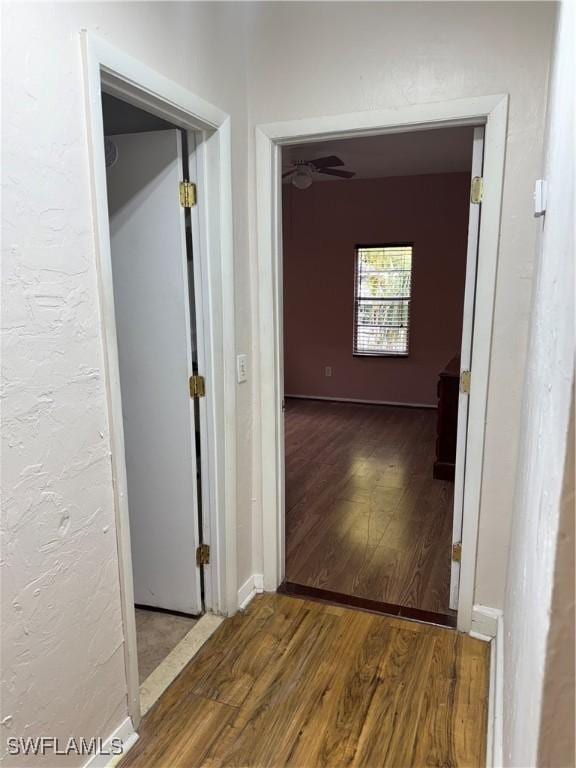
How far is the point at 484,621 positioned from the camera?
2.16 meters

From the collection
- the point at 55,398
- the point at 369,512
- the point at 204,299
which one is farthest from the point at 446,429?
the point at 55,398

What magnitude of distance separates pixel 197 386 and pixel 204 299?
14.4 inches

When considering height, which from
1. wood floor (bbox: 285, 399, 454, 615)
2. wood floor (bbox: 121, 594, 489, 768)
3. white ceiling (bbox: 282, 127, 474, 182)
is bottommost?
wood floor (bbox: 121, 594, 489, 768)

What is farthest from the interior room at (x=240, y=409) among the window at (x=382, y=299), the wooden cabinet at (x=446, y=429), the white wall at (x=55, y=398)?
the window at (x=382, y=299)

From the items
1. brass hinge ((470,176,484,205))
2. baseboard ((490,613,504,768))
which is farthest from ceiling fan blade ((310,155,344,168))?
baseboard ((490,613,504,768))

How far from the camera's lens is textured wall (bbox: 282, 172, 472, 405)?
5988 mm

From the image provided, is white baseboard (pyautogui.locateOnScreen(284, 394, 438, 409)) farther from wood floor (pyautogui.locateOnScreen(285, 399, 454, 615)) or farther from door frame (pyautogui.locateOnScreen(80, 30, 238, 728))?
door frame (pyautogui.locateOnScreen(80, 30, 238, 728))

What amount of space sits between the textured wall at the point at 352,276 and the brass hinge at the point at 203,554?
4.59 meters

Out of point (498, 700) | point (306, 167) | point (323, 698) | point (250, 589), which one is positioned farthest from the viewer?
point (306, 167)

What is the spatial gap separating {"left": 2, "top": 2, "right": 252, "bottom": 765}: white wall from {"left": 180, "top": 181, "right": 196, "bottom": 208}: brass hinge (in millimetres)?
441

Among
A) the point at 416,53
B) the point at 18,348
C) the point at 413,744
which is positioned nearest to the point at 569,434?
the point at 18,348

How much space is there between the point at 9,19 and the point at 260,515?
205cm

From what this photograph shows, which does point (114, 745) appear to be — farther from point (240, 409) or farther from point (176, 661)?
point (240, 409)

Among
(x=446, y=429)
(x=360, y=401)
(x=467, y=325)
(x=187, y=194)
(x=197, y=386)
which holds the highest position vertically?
(x=187, y=194)
